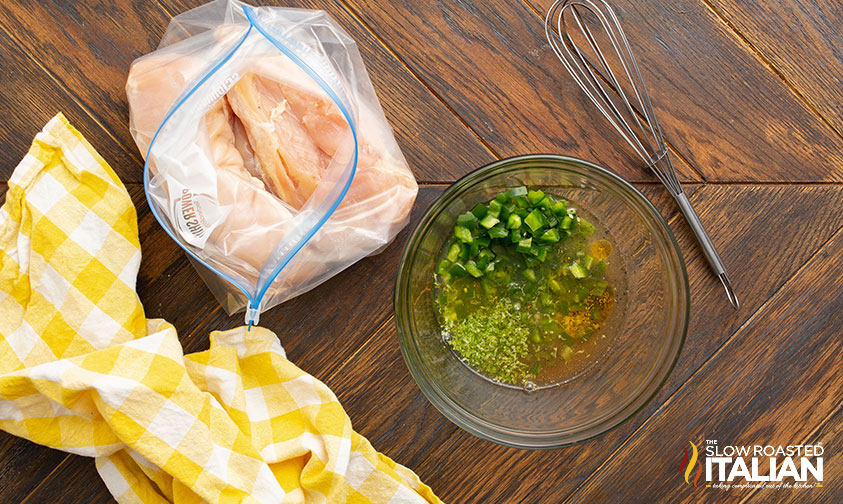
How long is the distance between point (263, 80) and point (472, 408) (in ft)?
1.75

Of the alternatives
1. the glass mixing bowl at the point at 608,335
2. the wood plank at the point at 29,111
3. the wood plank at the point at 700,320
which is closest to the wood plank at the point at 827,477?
the wood plank at the point at 700,320

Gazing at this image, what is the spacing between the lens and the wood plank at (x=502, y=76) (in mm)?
818

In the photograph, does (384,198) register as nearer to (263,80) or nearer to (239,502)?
(263,80)

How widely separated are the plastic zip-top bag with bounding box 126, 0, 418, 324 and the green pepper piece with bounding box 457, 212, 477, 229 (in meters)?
0.07

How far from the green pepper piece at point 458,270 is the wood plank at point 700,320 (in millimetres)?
251

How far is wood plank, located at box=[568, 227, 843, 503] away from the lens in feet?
2.76

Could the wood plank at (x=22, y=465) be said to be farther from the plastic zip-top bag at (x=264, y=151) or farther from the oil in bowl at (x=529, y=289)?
the oil in bowl at (x=529, y=289)

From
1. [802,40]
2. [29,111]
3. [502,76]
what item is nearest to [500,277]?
[502,76]

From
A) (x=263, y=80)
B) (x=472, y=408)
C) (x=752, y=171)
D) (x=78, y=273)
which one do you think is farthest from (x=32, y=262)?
(x=752, y=171)

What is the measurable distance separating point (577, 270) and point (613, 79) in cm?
Answer: 30

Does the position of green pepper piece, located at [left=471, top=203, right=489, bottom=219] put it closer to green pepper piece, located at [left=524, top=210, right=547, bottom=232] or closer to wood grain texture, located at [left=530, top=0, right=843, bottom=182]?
green pepper piece, located at [left=524, top=210, right=547, bottom=232]

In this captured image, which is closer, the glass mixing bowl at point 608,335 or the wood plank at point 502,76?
the glass mixing bowl at point 608,335
